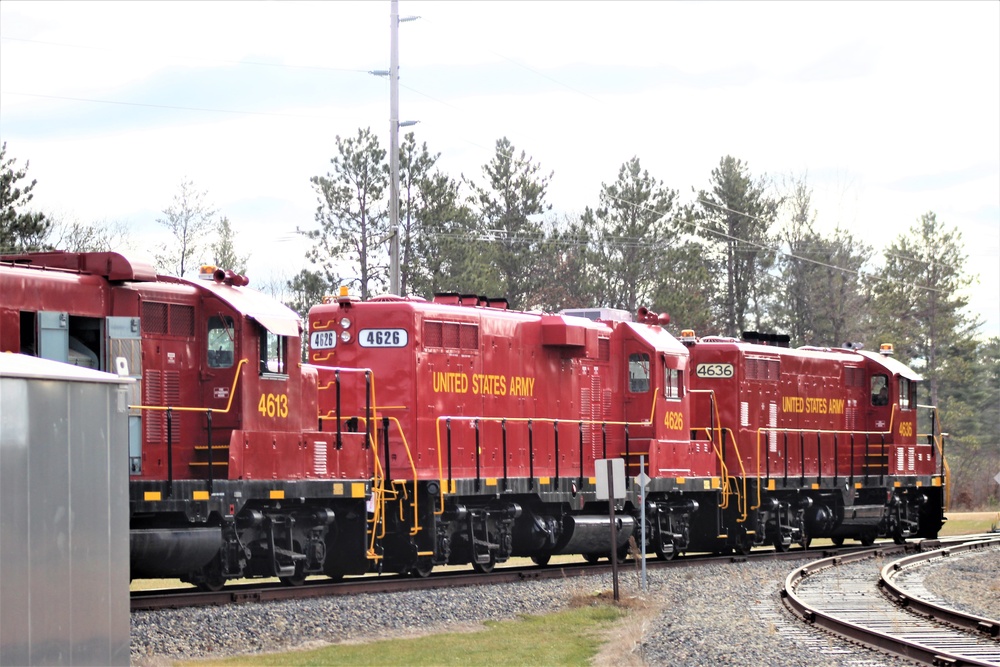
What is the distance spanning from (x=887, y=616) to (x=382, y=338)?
872 centimetres

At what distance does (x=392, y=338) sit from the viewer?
72.8ft

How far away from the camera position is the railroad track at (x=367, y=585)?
17.0 m

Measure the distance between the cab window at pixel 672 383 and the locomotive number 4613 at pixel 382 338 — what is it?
693 centimetres

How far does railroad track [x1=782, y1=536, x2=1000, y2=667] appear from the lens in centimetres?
1481

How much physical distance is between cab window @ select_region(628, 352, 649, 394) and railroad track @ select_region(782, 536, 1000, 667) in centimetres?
453

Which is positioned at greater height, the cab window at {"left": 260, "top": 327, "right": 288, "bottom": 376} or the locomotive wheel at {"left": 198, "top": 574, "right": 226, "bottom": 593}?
the cab window at {"left": 260, "top": 327, "right": 288, "bottom": 376}

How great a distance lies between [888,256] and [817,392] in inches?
2025

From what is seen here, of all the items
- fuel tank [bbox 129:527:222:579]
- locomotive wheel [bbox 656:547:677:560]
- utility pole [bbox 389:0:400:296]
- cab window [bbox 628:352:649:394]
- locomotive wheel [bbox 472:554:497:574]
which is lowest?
locomotive wheel [bbox 656:547:677:560]

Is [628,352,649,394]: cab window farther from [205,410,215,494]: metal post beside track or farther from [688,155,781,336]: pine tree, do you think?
[688,155,781,336]: pine tree

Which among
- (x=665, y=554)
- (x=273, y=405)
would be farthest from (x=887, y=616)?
(x=665, y=554)

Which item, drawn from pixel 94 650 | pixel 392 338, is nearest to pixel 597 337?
pixel 392 338

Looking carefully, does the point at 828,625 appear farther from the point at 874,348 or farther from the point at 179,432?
the point at 874,348

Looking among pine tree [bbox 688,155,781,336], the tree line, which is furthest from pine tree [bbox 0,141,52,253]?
pine tree [bbox 688,155,781,336]

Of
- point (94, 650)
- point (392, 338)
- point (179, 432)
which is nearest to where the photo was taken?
point (94, 650)
